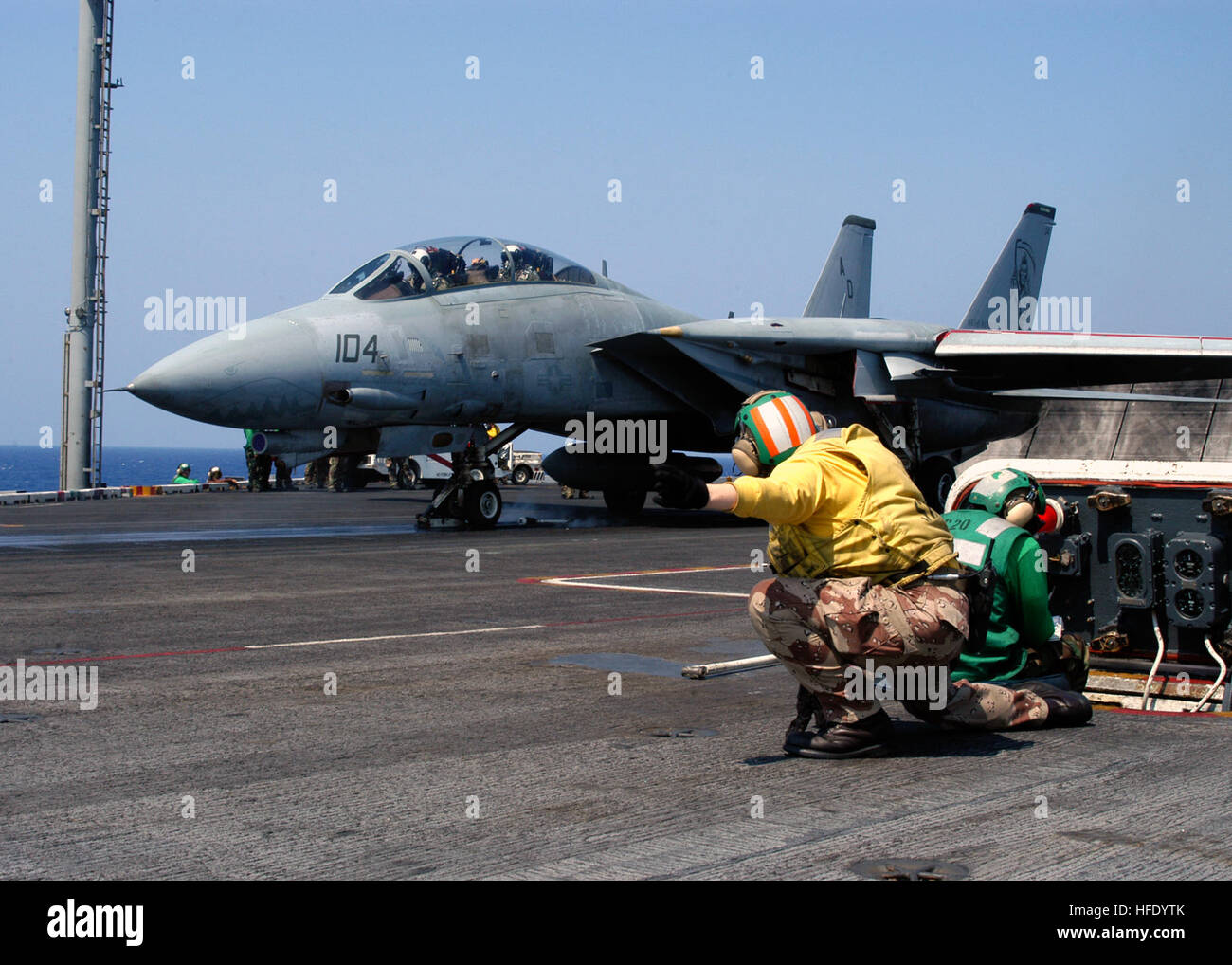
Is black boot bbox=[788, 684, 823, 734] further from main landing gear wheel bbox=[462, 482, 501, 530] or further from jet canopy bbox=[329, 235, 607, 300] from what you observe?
main landing gear wheel bbox=[462, 482, 501, 530]

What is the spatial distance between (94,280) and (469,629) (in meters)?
32.3

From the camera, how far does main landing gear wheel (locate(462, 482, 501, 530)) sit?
67.0 ft

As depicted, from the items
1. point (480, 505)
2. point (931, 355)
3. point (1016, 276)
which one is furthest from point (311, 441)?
point (1016, 276)

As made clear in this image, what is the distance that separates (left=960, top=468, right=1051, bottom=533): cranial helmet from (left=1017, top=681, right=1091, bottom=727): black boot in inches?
32.5

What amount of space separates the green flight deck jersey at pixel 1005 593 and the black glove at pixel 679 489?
2.07 m

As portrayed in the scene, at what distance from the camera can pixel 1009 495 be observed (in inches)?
256

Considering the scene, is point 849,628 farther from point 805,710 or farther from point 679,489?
point 679,489

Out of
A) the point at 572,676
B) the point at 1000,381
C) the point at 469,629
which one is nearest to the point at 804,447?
the point at 572,676

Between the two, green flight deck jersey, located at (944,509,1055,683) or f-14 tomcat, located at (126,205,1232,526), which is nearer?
green flight deck jersey, located at (944,509,1055,683)

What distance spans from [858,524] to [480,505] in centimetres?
1528

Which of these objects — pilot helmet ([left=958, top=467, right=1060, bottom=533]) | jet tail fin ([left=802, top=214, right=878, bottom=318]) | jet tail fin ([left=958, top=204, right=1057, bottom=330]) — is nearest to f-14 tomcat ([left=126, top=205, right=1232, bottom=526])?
jet tail fin ([left=958, top=204, right=1057, bottom=330])
